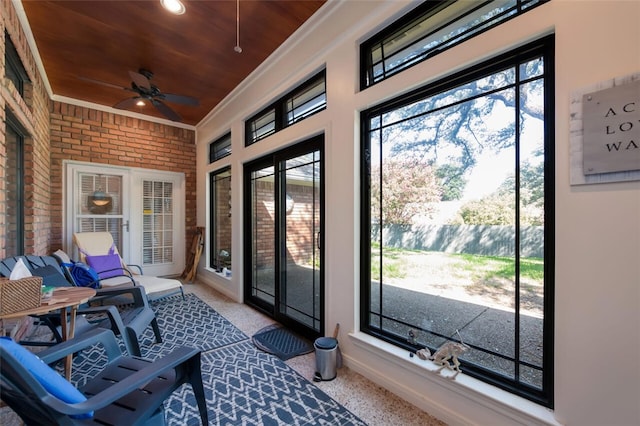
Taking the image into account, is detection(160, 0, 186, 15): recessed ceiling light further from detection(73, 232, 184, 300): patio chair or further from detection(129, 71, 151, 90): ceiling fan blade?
detection(73, 232, 184, 300): patio chair

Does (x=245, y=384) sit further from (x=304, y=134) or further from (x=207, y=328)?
(x=304, y=134)

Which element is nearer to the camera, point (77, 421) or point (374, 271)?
point (77, 421)

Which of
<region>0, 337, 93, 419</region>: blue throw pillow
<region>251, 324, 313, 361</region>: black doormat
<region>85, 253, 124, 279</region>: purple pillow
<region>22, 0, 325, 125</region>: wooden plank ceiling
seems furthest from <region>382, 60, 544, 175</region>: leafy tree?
<region>85, 253, 124, 279</region>: purple pillow

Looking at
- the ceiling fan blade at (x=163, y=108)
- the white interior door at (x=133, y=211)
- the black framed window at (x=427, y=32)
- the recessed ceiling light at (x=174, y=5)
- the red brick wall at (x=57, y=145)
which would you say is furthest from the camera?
the white interior door at (x=133, y=211)

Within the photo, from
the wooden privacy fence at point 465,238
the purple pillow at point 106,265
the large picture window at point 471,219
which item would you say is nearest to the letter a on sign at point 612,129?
the large picture window at point 471,219

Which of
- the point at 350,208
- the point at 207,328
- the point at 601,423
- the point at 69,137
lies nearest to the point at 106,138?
the point at 69,137

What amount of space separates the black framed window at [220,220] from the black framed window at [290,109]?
110 centimetres

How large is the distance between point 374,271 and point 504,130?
1.35m

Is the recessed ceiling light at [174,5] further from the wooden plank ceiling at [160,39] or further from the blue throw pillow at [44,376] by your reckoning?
the blue throw pillow at [44,376]

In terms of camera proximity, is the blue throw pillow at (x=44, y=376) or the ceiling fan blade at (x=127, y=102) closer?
the blue throw pillow at (x=44, y=376)

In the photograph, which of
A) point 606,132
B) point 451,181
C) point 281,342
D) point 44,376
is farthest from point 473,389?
point 44,376

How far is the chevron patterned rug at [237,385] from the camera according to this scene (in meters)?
1.72

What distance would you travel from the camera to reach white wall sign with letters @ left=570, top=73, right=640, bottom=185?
1131mm

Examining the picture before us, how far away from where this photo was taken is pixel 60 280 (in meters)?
2.63
